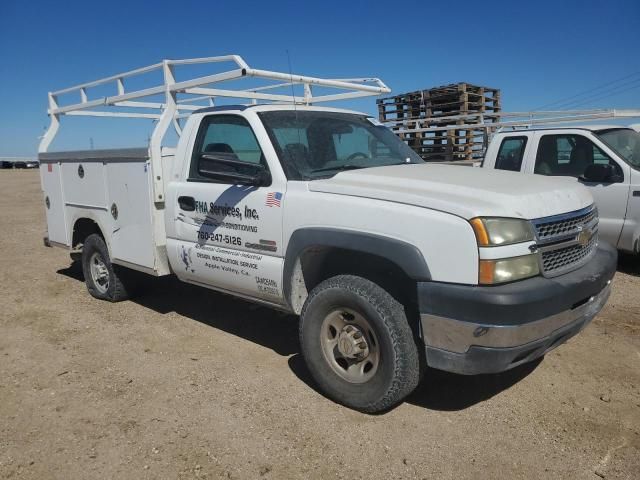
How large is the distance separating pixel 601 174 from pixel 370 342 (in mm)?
4479

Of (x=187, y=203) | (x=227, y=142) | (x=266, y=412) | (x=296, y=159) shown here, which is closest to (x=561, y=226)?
(x=296, y=159)

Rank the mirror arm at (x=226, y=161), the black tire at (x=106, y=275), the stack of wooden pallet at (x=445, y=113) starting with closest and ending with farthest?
the mirror arm at (x=226, y=161), the black tire at (x=106, y=275), the stack of wooden pallet at (x=445, y=113)

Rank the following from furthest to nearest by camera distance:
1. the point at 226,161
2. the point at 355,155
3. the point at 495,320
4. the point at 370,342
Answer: the point at 355,155
the point at 226,161
the point at 370,342
the point at 495,320

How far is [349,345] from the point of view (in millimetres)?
3391

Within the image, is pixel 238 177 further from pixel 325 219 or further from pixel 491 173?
pixel 491 173

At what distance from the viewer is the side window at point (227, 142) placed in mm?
4051

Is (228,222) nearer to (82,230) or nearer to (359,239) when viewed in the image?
(359,239)

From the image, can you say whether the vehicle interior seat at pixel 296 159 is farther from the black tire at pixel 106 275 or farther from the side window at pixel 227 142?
the black tire at pixel 106 275

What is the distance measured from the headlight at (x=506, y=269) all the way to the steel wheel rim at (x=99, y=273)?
4498 mm

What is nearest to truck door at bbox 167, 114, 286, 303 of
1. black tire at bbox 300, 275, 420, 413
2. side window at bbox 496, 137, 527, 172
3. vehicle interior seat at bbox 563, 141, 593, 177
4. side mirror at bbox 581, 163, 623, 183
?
black tire at bbox 300, 275, 420, 413

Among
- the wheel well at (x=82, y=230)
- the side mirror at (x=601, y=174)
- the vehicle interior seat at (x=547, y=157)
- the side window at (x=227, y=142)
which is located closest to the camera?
the side window at (x=227, y=142)

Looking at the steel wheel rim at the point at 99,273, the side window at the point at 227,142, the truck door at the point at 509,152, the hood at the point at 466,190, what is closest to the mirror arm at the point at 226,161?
the side window at the point at 227,142

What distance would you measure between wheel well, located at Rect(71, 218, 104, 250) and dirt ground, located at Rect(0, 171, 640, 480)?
114 cm

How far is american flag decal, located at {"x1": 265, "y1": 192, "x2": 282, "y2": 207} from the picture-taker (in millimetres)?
3711
